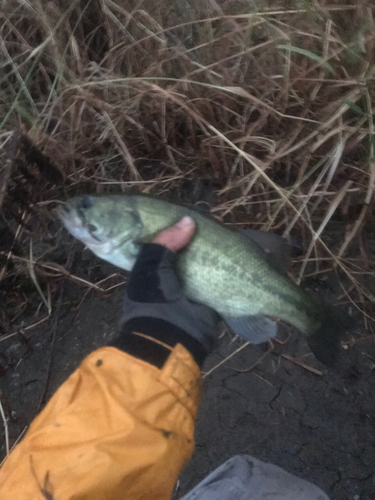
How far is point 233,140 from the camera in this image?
2248 millimetres

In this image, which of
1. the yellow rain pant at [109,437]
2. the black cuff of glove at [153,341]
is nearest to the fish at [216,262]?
the black cuff of glove at [153,341]

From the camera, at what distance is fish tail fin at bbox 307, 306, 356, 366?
1758 millimetres

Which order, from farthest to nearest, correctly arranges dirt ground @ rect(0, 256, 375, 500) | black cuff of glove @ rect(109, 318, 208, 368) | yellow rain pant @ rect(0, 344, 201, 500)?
dirt ground @ rect(0, 256, 375, 500)
black cuff of glove @ rect(109, 318, 208, 368)
yellow rain pant @ rect(0, 344, 201, 500)

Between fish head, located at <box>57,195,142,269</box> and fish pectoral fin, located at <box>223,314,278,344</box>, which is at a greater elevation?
fish head, located at <box>57,195,142,269</box>

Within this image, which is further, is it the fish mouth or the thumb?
the fish mouth

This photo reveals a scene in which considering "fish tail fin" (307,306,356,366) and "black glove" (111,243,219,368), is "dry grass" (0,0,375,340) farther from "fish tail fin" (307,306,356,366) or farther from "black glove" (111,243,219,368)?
"black glove" (111,243,219,368)

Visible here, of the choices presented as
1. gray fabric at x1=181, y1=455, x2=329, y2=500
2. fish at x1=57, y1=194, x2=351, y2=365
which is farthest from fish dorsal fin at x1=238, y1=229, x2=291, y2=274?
gray fabric at x1=181, y1=455, x2=329, y2=500

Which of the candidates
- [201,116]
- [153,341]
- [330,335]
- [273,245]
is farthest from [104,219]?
[330,335]

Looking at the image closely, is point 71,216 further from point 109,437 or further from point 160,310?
point 109,437

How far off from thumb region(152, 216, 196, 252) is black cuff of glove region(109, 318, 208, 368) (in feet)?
1.14

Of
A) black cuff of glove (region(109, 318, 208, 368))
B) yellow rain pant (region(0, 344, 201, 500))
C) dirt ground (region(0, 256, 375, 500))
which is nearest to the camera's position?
yellow rain pant (region(0, 344, 201, 500))

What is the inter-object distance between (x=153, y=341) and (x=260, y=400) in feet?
3.43

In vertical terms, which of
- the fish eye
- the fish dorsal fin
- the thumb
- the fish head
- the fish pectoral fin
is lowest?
the fish pectoral fin

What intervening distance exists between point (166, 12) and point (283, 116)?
1159mm
